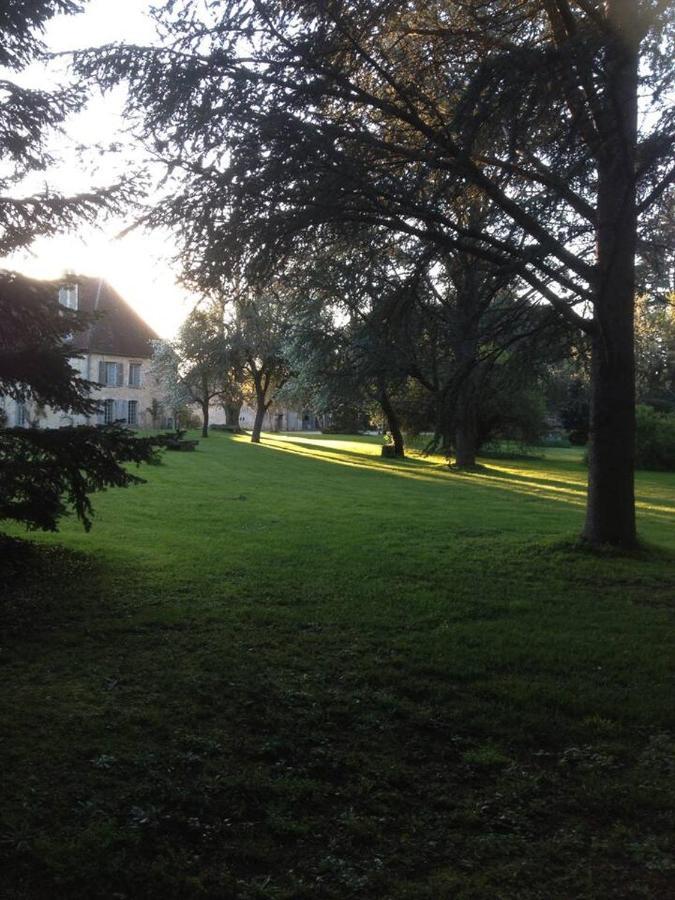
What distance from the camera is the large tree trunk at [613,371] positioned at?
29.1ft

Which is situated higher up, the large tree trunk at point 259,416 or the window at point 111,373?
the window at point 111,373

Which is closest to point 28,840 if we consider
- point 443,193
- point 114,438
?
point 114,438

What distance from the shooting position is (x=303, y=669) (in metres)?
5.75

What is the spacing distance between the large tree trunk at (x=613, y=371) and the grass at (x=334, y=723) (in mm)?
672

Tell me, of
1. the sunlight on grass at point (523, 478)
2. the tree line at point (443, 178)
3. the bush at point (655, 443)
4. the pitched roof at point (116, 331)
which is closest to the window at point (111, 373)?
the pitched roof at point (116, 331)

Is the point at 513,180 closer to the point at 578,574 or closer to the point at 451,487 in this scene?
the point at 578,574

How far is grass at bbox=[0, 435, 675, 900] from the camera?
3.29 metres

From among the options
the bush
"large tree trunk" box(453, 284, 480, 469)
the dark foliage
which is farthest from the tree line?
the bush

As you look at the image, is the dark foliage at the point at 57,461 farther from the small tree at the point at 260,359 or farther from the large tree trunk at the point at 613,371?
the small tree at the point at 260,359

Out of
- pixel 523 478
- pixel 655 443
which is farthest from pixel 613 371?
pixel 655 443

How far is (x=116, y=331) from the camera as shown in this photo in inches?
1858

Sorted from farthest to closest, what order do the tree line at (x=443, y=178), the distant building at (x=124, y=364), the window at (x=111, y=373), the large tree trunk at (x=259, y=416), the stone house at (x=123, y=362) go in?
the window at (x=111, y=373)
the stone house at (x=123, y=362)
the distant building at (x=124, y=364)
the large tree trunk at (x=259, y=416)
the tree line at (x=443, y=178)

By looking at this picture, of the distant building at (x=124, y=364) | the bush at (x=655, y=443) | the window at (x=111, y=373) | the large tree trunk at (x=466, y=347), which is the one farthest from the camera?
the window at (x=111, y=373)

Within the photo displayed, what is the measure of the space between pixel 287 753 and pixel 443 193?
5501mm
